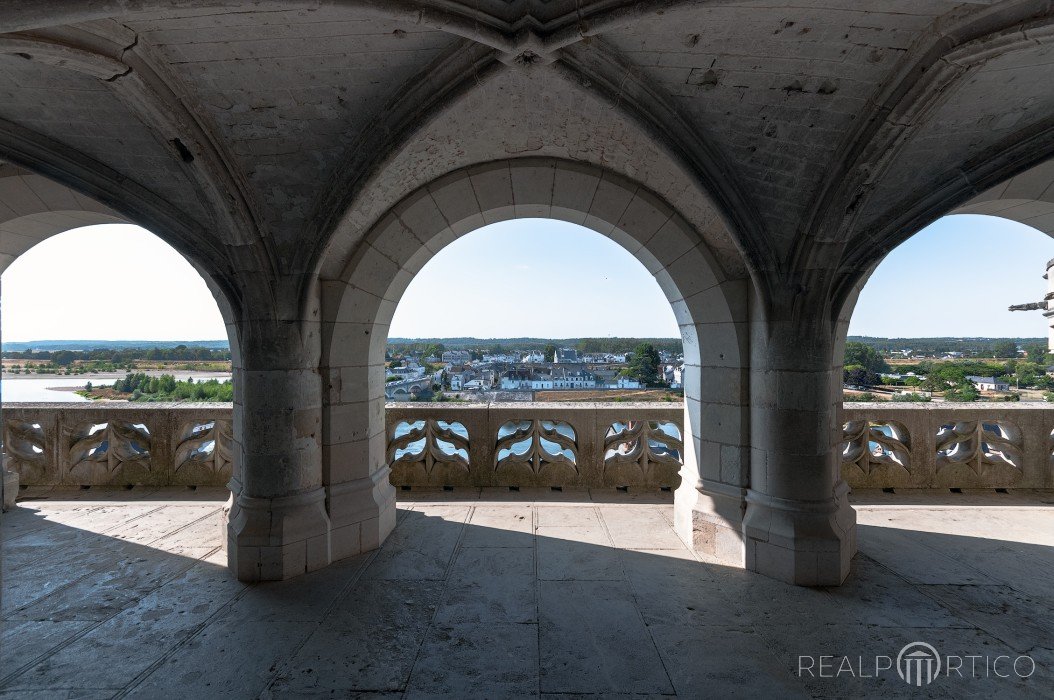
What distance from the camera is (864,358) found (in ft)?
19.5

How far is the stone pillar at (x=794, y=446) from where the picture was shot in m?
3.45

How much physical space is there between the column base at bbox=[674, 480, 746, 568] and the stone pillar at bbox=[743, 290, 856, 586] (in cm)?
9

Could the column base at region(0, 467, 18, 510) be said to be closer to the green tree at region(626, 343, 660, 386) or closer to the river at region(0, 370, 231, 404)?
the river at region(0, 370, 231, 404)

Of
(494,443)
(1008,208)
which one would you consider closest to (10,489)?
(494,443)

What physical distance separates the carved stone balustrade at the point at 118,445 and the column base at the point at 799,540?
5396 millimetres

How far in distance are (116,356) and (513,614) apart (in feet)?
25.6

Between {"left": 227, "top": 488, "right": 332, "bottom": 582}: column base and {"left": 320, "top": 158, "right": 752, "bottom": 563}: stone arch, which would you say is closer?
{"left": 227, "top": 488, "right": 332, "bottom": 582}: column base

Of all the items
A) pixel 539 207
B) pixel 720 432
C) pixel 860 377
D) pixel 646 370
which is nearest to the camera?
pixel 720 432

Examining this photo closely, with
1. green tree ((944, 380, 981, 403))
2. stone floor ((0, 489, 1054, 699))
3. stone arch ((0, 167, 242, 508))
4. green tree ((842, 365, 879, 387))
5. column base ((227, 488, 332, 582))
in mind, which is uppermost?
stone arch ((0, 167, 242, 508))

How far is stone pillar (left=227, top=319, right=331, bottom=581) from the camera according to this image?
353 centimetres

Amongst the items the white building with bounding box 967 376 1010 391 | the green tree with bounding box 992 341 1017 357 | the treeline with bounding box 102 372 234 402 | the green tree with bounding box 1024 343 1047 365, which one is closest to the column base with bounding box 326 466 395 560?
the treeline with bounding box 102 372 234 402

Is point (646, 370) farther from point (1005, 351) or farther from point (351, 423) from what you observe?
point (1005, 351)

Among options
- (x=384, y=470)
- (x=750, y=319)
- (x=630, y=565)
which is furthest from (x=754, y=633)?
(x=384, y=470)

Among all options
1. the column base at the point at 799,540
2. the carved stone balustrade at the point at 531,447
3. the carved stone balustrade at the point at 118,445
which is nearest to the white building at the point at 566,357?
the carved stone balustrade at the point at 531,447
